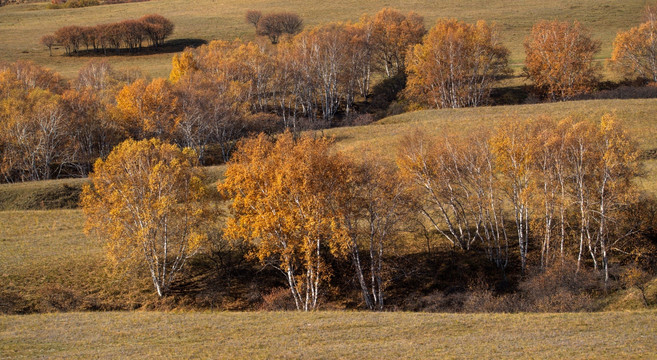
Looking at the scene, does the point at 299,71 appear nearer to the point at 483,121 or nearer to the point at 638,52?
the point at 483,121

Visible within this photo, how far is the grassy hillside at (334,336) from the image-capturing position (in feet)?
67.7

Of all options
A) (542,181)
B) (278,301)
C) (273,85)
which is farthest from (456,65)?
(278,301)

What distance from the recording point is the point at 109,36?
5172 inches

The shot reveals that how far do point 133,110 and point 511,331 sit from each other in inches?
2463

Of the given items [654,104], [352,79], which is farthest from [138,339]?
[352,79]

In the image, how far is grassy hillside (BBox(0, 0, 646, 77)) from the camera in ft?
409

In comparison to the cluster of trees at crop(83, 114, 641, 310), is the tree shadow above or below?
above

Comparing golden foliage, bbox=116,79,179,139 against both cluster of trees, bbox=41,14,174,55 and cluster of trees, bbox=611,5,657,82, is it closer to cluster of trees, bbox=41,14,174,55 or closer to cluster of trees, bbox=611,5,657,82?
cluster of trees, bbox=41,14,174,55

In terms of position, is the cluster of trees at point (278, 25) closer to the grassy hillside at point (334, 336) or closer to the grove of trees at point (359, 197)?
the grove of trees at point (359, 197)

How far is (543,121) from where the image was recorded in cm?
4156

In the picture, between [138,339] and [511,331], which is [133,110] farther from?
[511,331]

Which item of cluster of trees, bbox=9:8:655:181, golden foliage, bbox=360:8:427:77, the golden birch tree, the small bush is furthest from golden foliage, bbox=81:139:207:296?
golden foliage, bbox=360:8:427:77

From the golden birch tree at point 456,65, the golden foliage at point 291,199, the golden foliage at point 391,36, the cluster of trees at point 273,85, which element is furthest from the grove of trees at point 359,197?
the golden foliage at point 391,36

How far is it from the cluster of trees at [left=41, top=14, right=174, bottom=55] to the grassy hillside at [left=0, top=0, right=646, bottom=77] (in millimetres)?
3996
